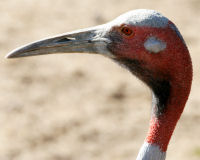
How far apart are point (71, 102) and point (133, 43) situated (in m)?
4.67

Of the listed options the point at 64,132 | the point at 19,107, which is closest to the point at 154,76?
the point at 64,132

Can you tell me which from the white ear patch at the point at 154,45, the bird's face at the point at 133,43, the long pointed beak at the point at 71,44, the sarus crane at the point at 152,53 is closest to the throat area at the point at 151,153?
the sarus crane at the point at 152,53

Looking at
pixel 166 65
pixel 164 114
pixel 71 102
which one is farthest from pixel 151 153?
pixel 71 102

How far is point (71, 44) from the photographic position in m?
7.09

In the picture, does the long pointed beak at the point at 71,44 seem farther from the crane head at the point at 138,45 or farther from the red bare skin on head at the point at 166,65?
the red bare skin on head at the point at 166,65

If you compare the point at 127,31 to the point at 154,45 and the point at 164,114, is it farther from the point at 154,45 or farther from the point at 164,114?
the point at 164,114

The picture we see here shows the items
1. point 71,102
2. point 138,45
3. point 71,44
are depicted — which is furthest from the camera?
point 71,102

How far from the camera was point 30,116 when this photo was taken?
36.0 feet

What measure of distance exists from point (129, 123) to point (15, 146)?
207 cm

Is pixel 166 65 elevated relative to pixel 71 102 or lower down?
lower down

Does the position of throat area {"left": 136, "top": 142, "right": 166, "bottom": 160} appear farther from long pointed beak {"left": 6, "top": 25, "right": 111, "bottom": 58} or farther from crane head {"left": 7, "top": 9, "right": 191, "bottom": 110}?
long pointed beak {"left": 6, "top": 25, "right": 111, "bottom": 58}

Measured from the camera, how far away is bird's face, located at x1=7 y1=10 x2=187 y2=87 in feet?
21.7

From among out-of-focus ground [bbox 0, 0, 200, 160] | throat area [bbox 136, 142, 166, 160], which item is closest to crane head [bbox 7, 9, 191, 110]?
throat area [bbox 136, 142, 166, 160]

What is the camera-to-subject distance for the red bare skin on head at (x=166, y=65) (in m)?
6.56
